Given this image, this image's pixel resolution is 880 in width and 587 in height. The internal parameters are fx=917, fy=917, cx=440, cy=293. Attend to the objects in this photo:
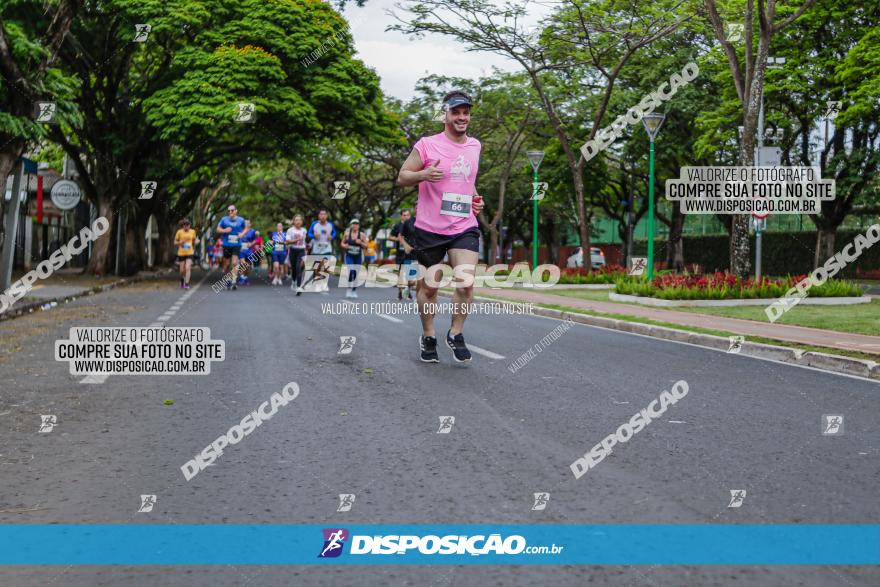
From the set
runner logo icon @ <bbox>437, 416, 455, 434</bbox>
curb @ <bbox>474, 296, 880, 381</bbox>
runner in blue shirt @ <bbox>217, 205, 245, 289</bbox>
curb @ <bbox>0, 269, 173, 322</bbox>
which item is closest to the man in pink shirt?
runner logo icon @ <bbox>437, 416, 455, 434</bbox>

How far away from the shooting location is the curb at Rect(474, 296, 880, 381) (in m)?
8.52

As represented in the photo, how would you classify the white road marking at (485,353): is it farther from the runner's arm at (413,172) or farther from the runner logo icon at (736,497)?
the runner logo icon at (736,497)

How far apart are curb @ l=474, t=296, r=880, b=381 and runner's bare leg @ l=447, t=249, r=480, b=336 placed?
3522mm

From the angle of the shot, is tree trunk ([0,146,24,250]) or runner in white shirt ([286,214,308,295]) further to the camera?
runner in white shirt ([286,214,308,295])

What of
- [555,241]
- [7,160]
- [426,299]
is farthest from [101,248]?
[555,241]

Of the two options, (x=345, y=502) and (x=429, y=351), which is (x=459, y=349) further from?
(x=345, y=502)

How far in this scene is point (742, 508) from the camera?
12.8 ft

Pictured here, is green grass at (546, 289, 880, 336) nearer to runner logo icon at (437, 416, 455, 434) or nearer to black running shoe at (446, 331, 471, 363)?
black running shoe at (446, 331, 471, 363)

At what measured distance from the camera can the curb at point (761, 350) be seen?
852 centimetres

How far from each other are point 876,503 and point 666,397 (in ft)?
9.23

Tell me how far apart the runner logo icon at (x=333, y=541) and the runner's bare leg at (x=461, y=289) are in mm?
4537

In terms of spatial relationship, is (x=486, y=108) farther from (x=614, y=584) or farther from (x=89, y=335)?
(x=614, y=584)

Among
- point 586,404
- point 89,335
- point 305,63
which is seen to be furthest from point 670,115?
point 586,404

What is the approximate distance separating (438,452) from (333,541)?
4.86 ft
